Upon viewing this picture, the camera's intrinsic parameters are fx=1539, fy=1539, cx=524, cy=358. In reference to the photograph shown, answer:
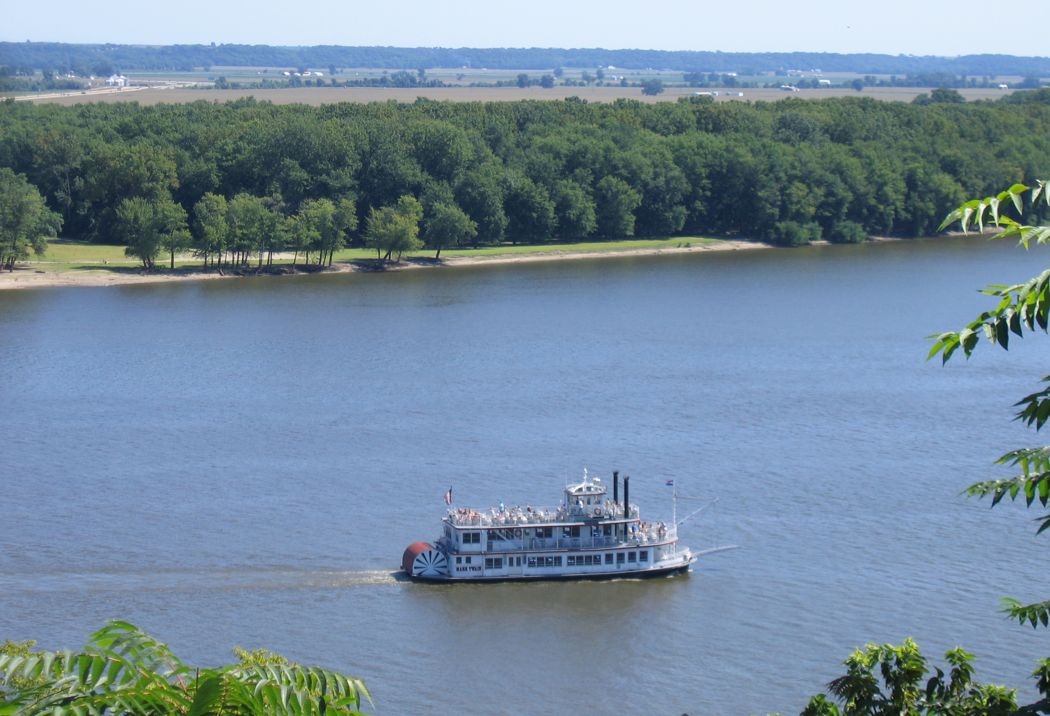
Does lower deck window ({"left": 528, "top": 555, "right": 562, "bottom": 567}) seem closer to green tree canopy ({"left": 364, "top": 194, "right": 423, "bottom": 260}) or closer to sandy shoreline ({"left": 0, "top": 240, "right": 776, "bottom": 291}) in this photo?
sandy shoreline ({"left": 0, "top": 240, "right": 776, "bottom": 291})

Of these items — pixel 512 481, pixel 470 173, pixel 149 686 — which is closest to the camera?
pixel 149 686

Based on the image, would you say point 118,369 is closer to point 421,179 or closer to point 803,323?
point 803,323

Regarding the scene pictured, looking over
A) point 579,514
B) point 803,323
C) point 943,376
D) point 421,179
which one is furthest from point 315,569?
point 421,179

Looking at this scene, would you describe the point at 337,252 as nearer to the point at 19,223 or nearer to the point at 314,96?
the point at 19,223

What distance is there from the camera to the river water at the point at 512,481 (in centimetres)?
2120

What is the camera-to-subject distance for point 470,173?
6456 cm

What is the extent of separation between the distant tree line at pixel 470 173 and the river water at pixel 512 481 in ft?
40.3

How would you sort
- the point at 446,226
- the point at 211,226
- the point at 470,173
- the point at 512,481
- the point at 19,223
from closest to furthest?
1. the point at 512,481
2. the point at 19,223
3. the point at 211,226
4. the point at 446,226
5. the point at 470,173

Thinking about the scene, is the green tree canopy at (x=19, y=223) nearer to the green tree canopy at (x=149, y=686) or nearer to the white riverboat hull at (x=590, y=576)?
the white riverboat hull at (x=590, y=576)

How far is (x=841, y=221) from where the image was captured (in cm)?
6962

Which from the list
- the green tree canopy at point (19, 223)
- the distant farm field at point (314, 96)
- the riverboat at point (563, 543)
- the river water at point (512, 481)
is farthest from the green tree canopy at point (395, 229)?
the riverboat at point (563, 543)

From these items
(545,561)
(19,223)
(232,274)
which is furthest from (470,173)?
(545,561)

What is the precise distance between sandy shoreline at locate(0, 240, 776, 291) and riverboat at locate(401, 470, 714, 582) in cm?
3186

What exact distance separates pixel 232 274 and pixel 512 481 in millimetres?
31945
